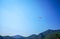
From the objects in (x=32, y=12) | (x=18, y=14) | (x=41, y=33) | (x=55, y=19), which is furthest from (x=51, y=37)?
(x=18, y=14)

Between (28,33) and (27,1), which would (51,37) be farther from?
(27,1)

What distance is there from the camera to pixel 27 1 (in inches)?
128

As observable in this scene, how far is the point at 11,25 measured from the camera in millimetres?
Result: 3127

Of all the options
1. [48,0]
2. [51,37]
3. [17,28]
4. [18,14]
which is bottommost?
[51,37]

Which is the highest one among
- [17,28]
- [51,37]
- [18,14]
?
[18,14]

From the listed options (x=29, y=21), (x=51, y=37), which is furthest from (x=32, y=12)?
(x=51, y=37)

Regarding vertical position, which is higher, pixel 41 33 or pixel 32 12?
pixel 32 12

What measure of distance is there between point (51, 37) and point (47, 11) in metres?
0.62

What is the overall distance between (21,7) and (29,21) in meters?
0.38

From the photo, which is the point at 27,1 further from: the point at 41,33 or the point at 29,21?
the point at 41,33

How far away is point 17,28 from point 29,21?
0.32m

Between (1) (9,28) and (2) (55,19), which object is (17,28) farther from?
(2) (55,19)

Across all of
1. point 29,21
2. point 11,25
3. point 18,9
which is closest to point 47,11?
point 29,21

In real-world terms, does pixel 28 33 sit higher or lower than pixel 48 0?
lower
